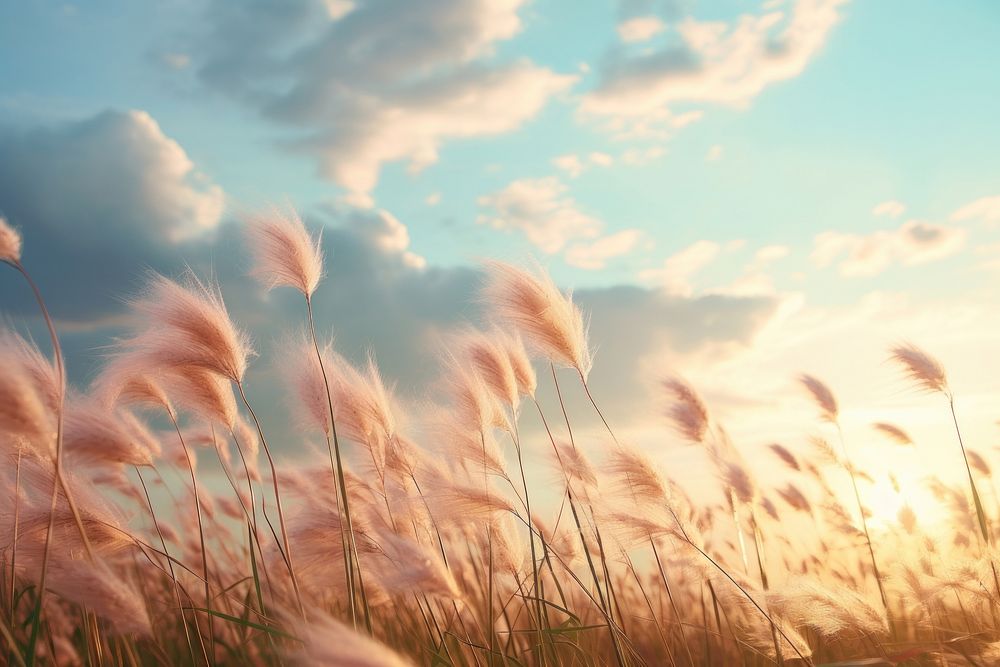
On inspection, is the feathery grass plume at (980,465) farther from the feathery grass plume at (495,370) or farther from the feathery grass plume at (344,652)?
the feathery grass plume at (344,652)

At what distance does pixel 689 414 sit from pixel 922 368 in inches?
56.6

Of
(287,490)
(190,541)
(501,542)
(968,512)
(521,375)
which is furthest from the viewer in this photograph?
(968,512)

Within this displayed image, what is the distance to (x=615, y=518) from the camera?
6.26ft

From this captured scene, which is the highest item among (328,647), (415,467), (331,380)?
(331,380)

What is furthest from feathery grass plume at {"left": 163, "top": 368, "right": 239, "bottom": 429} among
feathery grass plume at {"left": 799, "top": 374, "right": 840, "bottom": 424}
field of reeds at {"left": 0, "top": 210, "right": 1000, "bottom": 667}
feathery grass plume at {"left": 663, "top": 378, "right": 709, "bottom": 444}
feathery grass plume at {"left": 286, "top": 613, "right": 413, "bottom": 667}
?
feathery grass plume at {"left": 799, "top": 374, "right": 840, "bottom": 424}

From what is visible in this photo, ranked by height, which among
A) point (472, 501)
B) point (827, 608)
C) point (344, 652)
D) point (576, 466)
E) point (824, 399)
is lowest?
point (827, 608)

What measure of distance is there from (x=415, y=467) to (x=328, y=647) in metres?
1.58

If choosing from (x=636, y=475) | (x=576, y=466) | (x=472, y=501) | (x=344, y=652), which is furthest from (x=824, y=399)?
(x=344, y=652)

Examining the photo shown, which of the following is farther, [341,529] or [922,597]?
[922,597]

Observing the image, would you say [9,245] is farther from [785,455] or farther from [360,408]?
[785,455]

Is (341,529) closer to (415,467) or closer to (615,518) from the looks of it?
(415,467)

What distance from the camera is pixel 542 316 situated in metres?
2.32

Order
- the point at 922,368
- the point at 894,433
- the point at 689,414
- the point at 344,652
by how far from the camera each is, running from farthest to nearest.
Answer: the point at 894,433 < the point at 922,368 < the point at 689,414 < the point at 344,652

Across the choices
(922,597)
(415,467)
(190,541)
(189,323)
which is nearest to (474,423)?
(415,467)
